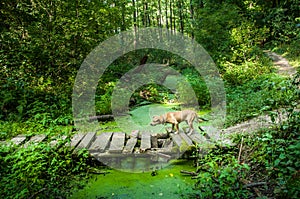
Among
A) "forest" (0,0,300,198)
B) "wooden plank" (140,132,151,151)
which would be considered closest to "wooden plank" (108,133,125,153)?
"wooden plank" (140,132,151,151)

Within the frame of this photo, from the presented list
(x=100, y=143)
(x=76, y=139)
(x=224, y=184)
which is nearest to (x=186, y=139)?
(x=100, y=143)

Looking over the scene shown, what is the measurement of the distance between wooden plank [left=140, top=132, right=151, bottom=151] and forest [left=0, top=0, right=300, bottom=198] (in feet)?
2.96

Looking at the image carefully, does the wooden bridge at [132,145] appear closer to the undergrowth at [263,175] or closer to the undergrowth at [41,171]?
the undergrowth at [41,171]

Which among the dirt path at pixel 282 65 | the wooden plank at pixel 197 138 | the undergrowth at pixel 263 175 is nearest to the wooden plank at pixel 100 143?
the wooden plank at pixel 197 138

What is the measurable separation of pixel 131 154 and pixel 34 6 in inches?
224

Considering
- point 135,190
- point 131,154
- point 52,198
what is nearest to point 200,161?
point 135,190

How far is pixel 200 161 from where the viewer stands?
10.6 feet

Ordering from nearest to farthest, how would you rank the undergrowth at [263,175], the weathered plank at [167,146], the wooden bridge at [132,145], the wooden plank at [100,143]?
the undergrowth at [263,175] < the wooden bridge at [132,145] < the wooden plank at [100,143] < the weathered plank at [167,146]

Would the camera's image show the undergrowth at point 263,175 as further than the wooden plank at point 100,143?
No

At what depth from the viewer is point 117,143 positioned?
4211 mm

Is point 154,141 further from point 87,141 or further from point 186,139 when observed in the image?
point 87,141

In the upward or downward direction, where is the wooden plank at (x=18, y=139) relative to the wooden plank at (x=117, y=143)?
upward

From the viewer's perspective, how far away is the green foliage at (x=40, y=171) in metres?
2.58

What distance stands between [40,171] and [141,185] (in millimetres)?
1277
